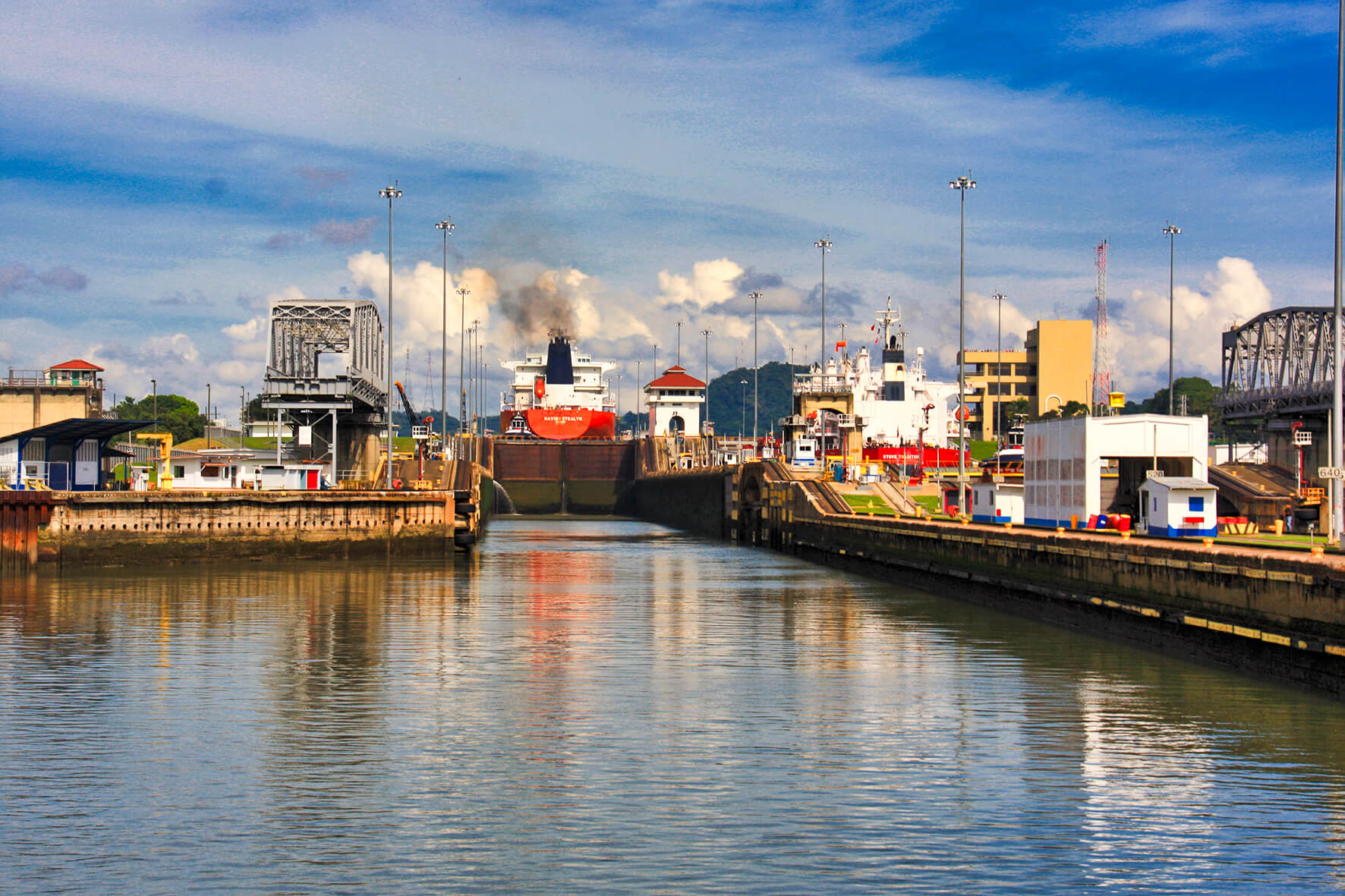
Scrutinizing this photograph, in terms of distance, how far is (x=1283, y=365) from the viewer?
9781cm

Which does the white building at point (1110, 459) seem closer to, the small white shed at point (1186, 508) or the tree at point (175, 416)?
the small white shed at point (1186, 508)

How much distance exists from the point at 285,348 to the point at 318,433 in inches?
227

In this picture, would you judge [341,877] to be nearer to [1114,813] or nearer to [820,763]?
[820,763]

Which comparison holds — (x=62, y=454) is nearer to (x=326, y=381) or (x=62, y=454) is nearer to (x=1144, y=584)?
(x=326, y=381)

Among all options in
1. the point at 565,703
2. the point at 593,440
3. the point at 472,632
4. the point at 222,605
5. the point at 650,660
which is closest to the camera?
the point at 565,703

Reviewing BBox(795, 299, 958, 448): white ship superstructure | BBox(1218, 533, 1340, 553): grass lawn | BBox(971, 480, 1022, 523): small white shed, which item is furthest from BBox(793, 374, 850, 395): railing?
BBox(1218, 533, 1340, 553): grass lawn

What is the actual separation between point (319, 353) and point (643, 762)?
7017cm

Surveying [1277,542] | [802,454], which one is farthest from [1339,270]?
[802,454]

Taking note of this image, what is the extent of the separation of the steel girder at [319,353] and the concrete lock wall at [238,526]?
1269 centimetres

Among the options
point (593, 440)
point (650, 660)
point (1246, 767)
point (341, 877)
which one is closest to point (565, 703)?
point (650, 660)

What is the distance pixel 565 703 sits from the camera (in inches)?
981

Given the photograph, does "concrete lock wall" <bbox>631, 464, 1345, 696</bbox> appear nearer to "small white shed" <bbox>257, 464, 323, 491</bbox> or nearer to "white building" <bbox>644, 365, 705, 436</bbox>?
"small white shed" <bbox>257, 464, 323, 491</bbox>

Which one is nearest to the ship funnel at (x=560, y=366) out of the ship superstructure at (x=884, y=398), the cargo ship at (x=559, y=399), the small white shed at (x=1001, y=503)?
the cargo ship at (x=559, y=399)

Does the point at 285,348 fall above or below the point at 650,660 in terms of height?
above
